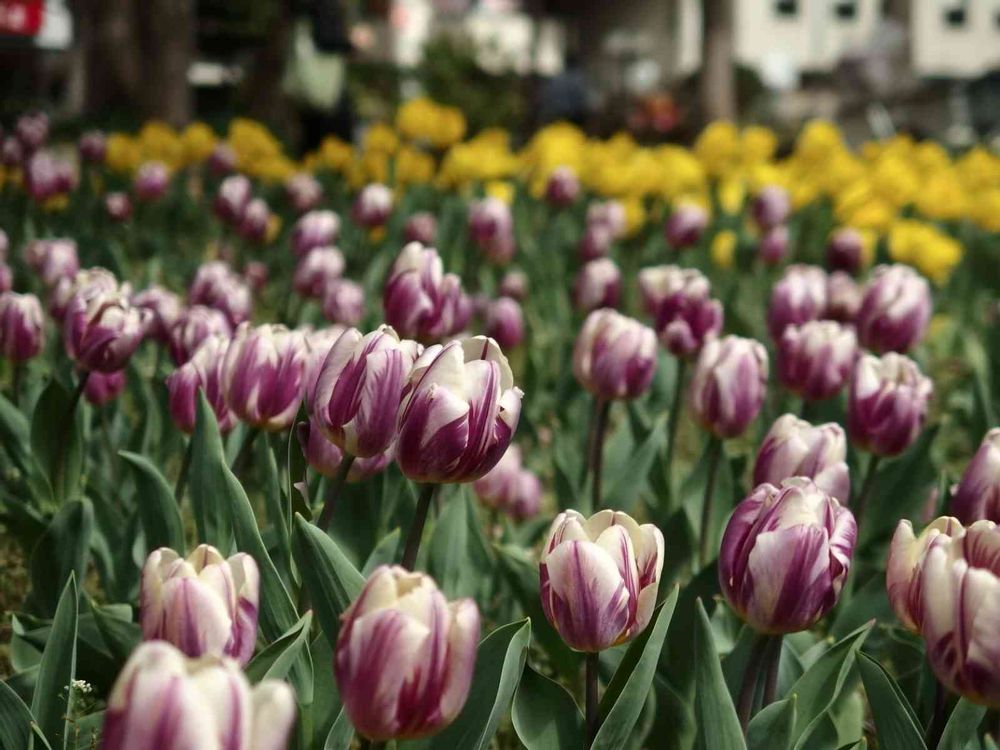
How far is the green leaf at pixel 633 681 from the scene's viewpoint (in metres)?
1.22

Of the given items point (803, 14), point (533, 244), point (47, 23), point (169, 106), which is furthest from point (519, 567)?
point (803, 14)

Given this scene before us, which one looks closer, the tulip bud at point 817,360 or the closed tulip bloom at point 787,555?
the closed tulip bloom at point 787,555

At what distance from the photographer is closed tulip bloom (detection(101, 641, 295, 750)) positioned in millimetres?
743

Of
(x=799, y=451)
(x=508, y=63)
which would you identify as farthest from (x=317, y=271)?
(x=508, y=63)

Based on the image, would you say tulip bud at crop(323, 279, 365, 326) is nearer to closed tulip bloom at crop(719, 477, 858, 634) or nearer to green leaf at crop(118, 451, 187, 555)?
green leaf at crop(118, 451, 187, 555)

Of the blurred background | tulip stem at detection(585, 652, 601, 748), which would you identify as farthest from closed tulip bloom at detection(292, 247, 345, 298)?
the blurred background

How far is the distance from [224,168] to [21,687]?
4.24 meters

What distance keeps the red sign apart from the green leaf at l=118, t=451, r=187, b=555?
1154 centimetres

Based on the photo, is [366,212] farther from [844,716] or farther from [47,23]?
[47,23]

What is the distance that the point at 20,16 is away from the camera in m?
12.6

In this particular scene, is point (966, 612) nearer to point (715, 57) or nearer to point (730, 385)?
point (730, 385)

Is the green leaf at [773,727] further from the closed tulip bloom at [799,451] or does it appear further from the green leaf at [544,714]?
the closed tulip bloom at [799,451]

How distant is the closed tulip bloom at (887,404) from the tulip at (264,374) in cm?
83

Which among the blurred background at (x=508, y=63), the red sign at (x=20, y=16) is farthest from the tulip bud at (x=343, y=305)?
the red sign at (x=20, y=16)
